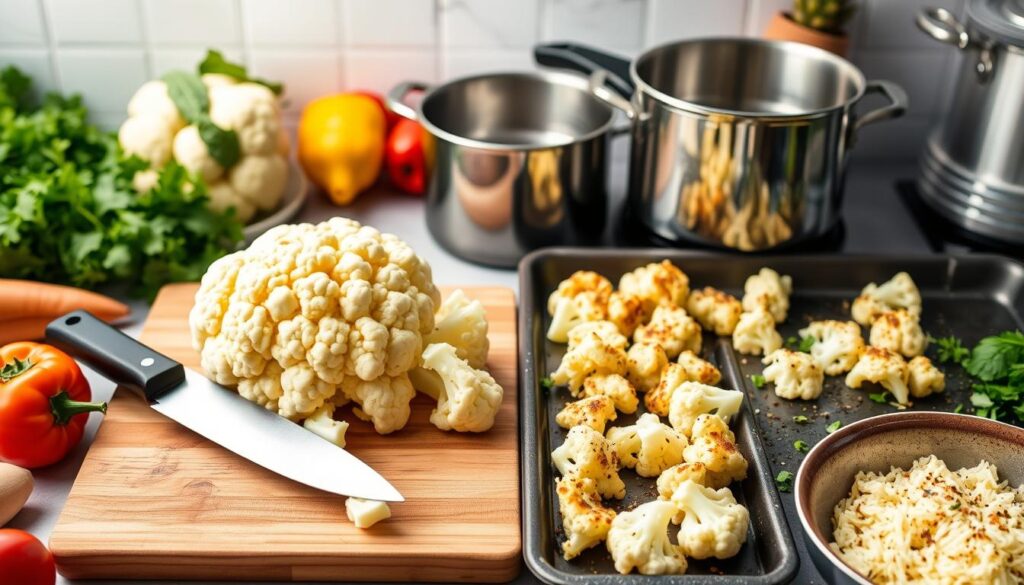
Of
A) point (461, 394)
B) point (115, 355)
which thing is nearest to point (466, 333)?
point (461, 394)

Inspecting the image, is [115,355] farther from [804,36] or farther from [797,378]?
[804,36]

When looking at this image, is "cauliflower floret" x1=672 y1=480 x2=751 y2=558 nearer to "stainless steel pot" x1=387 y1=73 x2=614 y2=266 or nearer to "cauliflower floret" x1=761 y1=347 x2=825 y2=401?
"cauliflower floret" x1=761 y1=347 x2=825 y2=401

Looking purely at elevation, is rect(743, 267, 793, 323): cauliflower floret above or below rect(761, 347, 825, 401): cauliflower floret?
above

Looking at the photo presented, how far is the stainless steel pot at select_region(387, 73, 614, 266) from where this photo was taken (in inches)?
63.0

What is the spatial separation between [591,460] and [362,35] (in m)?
1.00

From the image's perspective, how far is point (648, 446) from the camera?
1.26 m

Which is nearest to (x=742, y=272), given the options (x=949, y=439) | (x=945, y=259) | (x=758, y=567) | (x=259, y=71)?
(x=945, y=259)

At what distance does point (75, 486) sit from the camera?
122 centimetres

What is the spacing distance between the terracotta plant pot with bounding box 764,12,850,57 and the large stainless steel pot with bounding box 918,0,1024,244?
0.14 metres

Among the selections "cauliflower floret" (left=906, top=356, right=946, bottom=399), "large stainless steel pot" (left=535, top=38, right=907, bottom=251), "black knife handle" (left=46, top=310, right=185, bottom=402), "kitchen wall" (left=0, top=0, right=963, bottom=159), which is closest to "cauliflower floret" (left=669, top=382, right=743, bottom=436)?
"cauliflower floret" (left=906, top=356, right=946, bottom=399)

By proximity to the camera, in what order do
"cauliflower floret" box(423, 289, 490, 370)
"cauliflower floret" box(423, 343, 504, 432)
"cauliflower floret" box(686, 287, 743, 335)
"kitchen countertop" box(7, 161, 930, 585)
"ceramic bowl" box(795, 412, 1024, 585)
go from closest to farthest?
"ceramic bowl" box(795, 412, 1024, 585) < "cauliflower floret" box(423, 343, 504, 432) < "cauliflower floret" box(423, 289, 490, 370) < "cauliflower floret" box(686, 287, 743, 335) < "kitchen countertop" box(7, 161, 930, 585)

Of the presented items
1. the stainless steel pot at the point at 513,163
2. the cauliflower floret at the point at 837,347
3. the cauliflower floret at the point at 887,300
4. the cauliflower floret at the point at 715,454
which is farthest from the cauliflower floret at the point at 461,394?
the cauliflower floret at the point at 887,300

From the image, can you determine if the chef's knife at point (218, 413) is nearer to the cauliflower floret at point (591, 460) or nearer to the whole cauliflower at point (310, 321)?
the whole cauliflower at point (310, 321)

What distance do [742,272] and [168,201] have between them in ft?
2.90
